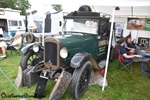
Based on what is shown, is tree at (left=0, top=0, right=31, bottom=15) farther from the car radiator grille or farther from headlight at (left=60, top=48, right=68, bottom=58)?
headlight at (left=60, top=48, right=68, bottom=58)

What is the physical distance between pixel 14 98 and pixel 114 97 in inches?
81.5

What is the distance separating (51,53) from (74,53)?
555 millimetres

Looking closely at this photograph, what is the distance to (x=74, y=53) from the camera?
11.1ft

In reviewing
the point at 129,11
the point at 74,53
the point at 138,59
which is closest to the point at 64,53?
the point at 74,53

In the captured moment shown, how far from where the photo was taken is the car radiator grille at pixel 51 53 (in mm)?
3049

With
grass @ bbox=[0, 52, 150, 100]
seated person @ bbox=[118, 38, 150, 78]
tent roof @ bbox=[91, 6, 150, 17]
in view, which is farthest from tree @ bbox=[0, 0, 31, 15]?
seated person @ bbox=[118, 38, 150, 78]

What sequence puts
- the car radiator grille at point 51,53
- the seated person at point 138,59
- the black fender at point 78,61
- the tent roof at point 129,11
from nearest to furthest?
the black fender at point 78,61 < the car radiator grille at point 51,53 < the seated person at point 138,59 < the tent roof at point 129,11

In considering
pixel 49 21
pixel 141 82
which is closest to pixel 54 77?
pixel 141 82

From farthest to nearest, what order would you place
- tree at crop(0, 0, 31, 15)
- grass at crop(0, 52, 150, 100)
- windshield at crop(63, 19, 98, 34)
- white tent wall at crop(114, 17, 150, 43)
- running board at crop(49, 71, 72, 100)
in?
tree at crop(0, 0, 31, 15) → white tent wall at crop(114, 17, 150, 43) → windshield at crop(63, 19, 98, 34) → grass at crop(0, 52, 150, 100) → running board at crop(49, 71, 72, 100)

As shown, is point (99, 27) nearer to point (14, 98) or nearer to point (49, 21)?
point (14, 98)

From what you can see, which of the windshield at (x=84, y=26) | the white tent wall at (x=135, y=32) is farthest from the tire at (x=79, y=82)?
the white tent wall at (x=135, y=32)

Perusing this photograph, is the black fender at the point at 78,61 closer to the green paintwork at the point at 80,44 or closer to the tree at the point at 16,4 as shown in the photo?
the green paintwork at the point at 80,44

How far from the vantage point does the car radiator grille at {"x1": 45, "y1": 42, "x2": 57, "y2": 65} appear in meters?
3.05

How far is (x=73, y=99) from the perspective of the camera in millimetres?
3047
